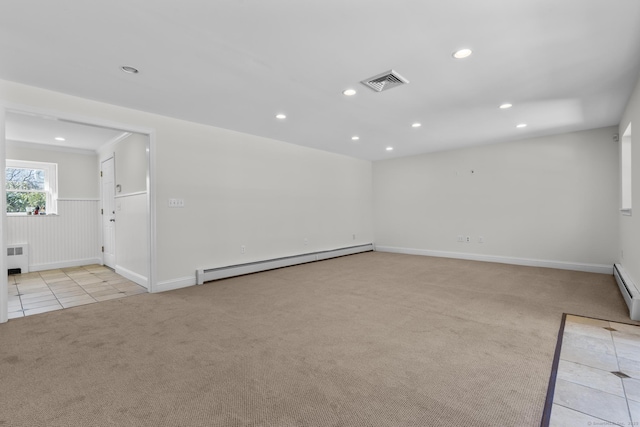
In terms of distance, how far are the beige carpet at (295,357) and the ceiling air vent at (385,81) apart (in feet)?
7.99

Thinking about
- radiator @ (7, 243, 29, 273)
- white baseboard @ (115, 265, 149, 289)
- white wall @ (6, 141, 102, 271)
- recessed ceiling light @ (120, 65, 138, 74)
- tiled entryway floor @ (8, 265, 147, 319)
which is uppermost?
recessed ceiling light @ (120, 65, 138, 74)

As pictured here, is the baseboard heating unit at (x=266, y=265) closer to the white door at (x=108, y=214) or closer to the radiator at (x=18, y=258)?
the white door at (x=108, y=214)

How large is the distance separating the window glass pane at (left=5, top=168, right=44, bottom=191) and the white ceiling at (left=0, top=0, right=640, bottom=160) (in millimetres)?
3694

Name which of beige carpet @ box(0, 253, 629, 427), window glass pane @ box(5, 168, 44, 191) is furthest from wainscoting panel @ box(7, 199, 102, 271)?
beige carpet @ box(0, 253, 629, 427)

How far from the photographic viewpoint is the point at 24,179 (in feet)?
18.1

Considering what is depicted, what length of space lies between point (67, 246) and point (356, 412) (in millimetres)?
6749

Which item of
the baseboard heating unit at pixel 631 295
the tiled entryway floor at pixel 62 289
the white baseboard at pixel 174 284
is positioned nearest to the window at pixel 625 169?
the baseboard heating unit at pixel 631 295

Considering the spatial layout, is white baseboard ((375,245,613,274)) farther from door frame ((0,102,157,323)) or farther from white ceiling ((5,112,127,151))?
white ceiling ((5,112,127,151))

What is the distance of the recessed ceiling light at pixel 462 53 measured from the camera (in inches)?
96.7

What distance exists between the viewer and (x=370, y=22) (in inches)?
81.9

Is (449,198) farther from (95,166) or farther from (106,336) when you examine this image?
(95,166)

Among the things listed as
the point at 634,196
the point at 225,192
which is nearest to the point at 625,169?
the point at 634,196

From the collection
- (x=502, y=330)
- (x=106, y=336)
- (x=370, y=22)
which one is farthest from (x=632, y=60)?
(x=106, y=336)

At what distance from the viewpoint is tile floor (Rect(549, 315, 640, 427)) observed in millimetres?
1544
